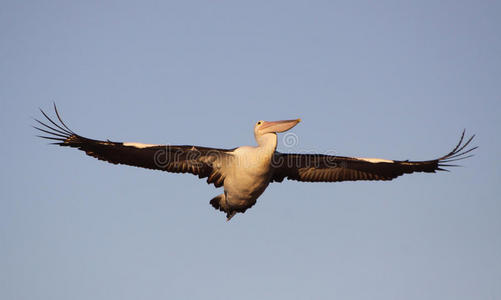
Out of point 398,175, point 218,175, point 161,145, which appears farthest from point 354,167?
point 161,145

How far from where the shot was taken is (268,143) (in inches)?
494

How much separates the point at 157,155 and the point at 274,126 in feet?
7.94

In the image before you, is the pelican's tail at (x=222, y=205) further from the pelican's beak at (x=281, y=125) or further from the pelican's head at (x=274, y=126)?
the pelican's beak at (x=281, y=125)

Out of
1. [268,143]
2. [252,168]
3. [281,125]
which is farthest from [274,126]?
[252,168]

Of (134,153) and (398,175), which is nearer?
(134,153)

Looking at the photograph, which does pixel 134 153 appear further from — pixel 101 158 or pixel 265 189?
pixel 265 189

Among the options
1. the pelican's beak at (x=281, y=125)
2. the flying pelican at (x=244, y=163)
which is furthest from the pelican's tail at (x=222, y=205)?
the pelican's beak at (x=281, y=125)

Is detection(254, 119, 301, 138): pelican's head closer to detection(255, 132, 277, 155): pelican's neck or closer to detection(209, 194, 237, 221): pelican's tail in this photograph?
detection(255, 132, 277, 155): pelican's neck

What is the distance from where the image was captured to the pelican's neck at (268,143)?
40.8ft

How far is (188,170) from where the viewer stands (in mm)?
13266

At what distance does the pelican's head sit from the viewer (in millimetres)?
12742

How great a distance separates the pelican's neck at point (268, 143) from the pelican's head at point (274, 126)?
9 centimetres

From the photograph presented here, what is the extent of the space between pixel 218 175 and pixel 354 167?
301 cm

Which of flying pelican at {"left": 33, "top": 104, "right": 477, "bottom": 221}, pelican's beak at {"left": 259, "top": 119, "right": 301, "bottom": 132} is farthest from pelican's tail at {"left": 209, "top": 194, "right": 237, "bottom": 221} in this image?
pelican's beak at {"left": 259, "top": 119, "right": 301, "bottom": 132}
